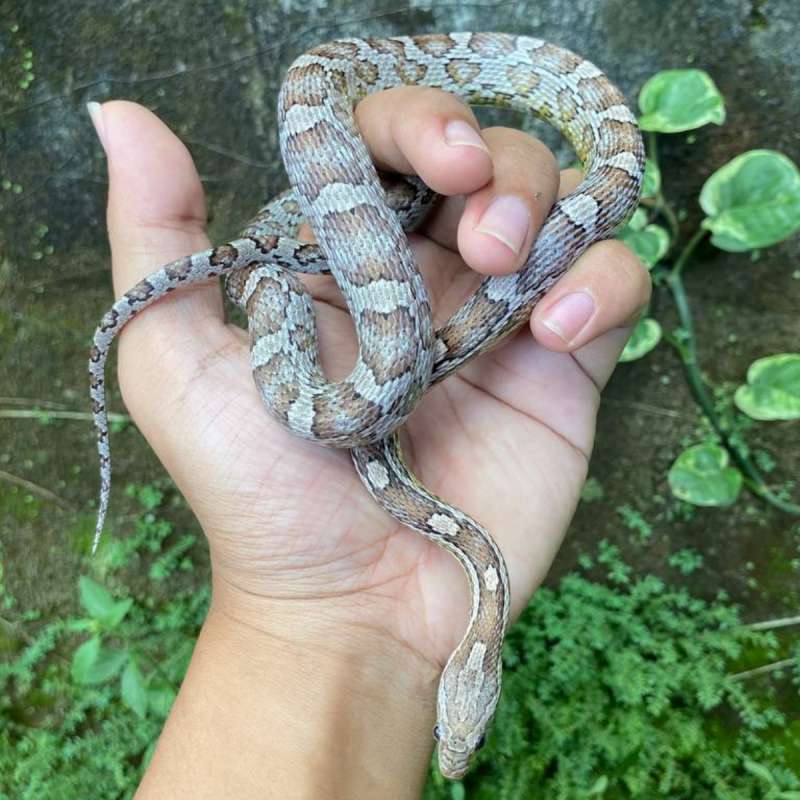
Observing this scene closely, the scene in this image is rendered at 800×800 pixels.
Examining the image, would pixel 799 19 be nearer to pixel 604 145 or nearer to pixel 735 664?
pixel 604 145

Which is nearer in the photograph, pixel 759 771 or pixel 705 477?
pixel 759 771

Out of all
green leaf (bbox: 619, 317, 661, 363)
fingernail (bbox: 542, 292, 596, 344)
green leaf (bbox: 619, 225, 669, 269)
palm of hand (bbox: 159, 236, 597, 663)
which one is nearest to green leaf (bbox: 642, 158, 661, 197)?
green leaf (bbox: 619, 225, 669, 269)

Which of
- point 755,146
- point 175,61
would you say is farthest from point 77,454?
point 755,146

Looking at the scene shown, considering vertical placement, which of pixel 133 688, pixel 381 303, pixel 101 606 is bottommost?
pixel 133 688

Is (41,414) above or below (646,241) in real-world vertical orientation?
below

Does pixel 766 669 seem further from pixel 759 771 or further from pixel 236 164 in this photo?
pixel 236 164

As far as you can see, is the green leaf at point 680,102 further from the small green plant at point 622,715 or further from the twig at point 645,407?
the small green plant at point 622,715

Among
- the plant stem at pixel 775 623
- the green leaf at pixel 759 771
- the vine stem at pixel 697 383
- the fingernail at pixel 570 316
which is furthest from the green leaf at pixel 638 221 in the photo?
the green leaf at pixel 759 771

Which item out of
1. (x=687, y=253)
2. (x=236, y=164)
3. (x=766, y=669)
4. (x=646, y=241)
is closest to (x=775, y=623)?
(x=766, y=669)
